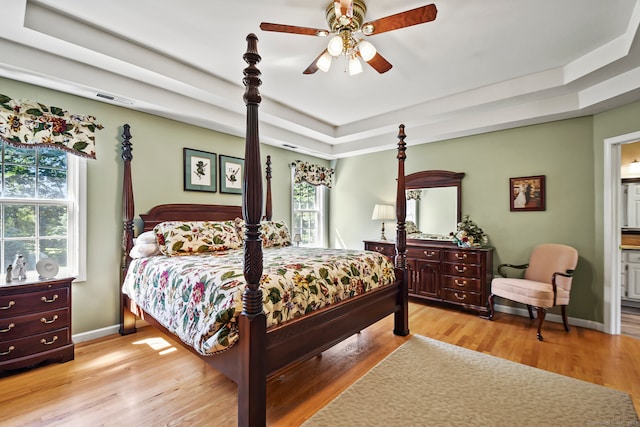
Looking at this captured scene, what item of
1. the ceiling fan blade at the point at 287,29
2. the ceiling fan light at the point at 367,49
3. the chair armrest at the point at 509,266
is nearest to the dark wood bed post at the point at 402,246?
the ceiling fan light at the point at 367,49

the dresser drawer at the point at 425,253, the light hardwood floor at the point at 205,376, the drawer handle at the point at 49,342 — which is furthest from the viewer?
the dresser drawer at the point at 425,253

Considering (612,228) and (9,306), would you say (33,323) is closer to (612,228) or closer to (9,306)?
(9,306)

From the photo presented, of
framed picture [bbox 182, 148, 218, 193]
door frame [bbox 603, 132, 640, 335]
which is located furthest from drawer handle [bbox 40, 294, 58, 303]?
door frame [bbox 603, 132, 640, 335]

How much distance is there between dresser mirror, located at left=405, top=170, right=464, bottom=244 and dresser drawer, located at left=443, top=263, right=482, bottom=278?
1.72 ft

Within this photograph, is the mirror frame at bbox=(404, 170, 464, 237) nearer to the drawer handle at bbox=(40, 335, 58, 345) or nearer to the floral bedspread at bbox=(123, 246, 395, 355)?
the floral bedspread at bbox=(123, 246, 395, 355)

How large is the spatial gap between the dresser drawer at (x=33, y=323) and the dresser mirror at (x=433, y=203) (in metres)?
4.16

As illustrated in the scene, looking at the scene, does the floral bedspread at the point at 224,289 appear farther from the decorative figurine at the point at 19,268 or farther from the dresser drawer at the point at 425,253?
the dresser drawer at the point at 425,253

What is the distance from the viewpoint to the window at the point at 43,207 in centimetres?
262

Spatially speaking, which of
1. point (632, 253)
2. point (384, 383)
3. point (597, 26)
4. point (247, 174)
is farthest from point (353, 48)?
point (632, 253)

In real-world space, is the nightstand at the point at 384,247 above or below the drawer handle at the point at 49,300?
above

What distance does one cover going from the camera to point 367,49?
2.12 m

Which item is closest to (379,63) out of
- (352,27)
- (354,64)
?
(354,64)

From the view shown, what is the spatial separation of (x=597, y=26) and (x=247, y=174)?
9.44ft

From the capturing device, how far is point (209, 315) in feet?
5.77
